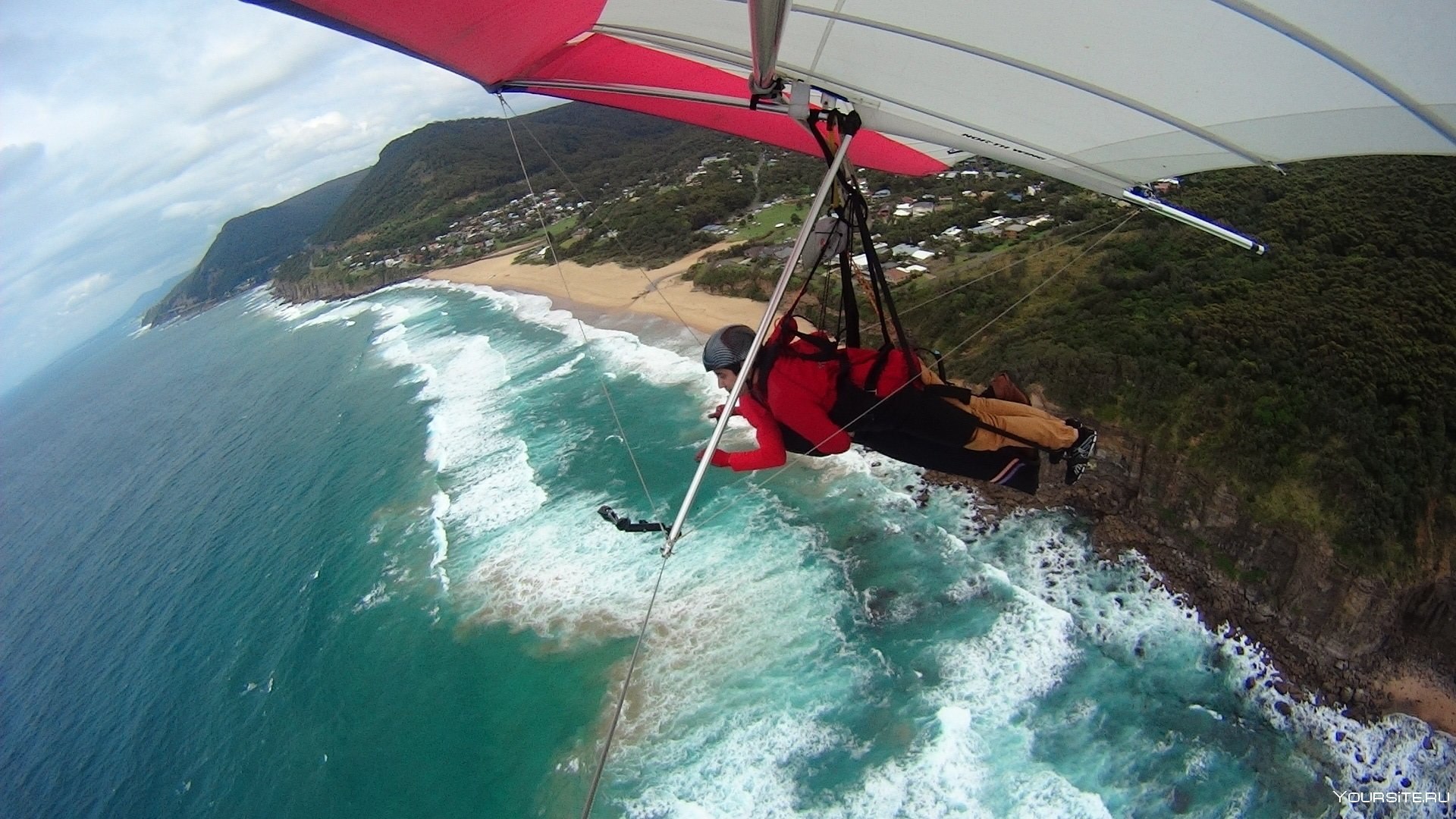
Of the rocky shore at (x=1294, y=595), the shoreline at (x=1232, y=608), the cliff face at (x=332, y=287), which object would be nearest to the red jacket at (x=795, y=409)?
the shoreline at (x=1232, y=608)

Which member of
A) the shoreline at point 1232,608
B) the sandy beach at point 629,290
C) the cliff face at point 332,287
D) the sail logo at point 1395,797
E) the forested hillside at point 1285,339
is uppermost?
the cliff face at point 332,287

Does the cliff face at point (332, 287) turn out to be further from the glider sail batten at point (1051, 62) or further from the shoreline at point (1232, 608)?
the glider sail batten at point (1051, 62)

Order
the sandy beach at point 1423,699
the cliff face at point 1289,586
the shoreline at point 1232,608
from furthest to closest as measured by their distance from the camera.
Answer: the cliff face at point 1289,586 < the shoreline at point 1232,608 < the sandy beach at point 1423,699

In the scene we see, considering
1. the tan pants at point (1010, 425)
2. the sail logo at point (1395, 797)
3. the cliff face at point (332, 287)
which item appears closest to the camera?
the tan pants at point (1010, 425)

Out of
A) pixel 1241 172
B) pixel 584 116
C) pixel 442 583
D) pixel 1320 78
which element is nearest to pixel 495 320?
pixel 442 583

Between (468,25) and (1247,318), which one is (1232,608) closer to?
(1247,318)

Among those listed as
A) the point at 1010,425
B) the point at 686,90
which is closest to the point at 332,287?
the point at 686,90

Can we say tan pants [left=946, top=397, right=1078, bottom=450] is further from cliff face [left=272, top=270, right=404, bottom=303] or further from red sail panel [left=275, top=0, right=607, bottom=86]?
cliff face [left=272, top=270, right=404, bottom=303]
